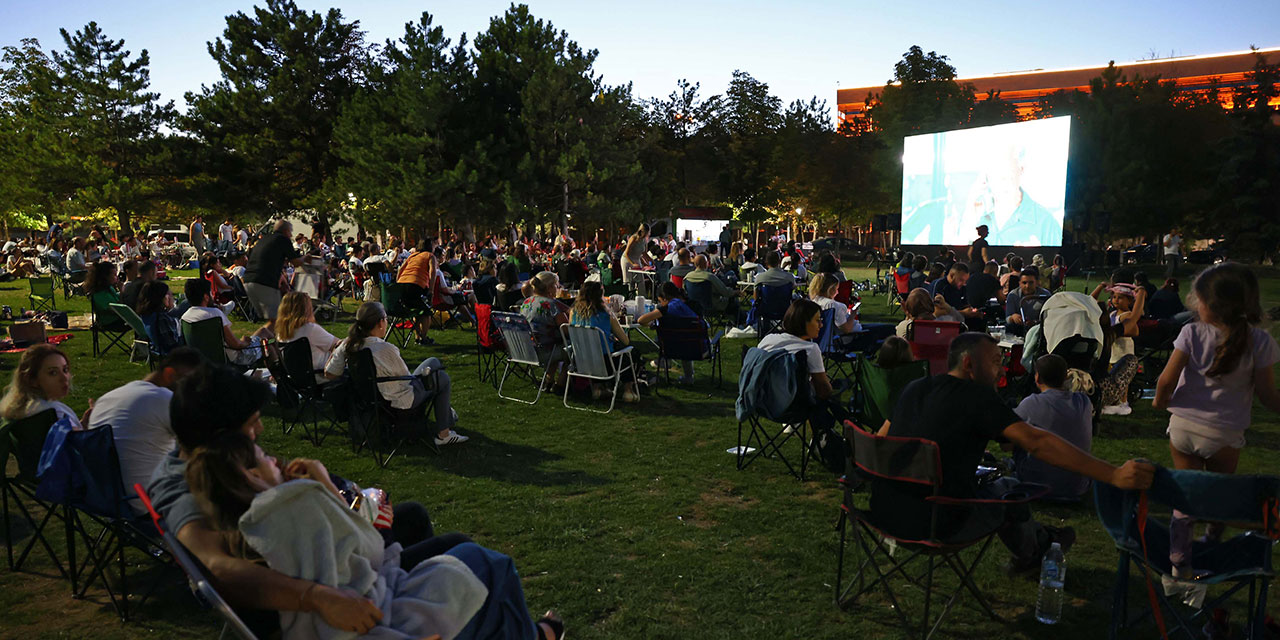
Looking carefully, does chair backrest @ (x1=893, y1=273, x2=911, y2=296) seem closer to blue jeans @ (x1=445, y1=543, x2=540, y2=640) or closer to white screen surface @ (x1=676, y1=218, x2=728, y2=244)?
blue jeans @ (x1=445, y1=543, x2=540, y2=640)

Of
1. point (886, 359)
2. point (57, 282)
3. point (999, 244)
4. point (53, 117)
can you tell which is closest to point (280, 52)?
point (53, 117)

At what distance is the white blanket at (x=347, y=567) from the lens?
2156 mm

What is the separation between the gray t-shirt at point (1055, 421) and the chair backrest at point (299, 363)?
500 centimetres

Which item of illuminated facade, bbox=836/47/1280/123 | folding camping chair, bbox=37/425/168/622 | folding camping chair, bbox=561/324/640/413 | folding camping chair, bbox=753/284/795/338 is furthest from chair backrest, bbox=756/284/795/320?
illuminated facade, bbox=836/47/1280/123

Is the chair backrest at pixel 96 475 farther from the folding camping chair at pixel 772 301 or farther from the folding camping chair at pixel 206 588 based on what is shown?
the folding camping chair at pixel 772 301

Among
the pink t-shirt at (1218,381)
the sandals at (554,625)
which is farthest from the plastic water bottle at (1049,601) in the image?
the sandals at (554,625)

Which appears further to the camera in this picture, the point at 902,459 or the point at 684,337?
the point at 684,337

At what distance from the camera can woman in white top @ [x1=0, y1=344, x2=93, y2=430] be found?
3822mm

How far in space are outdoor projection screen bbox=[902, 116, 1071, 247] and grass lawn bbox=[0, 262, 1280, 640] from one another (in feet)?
46.6

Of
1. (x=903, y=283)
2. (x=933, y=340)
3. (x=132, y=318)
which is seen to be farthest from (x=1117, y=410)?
(x=132, y=318)

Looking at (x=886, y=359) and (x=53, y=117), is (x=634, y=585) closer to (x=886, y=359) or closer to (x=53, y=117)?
(x=886, y=359)

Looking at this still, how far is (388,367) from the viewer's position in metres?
5.86

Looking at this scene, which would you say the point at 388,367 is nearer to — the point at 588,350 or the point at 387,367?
the point at 387,367

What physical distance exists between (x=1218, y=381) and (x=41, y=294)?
58.4 feet
